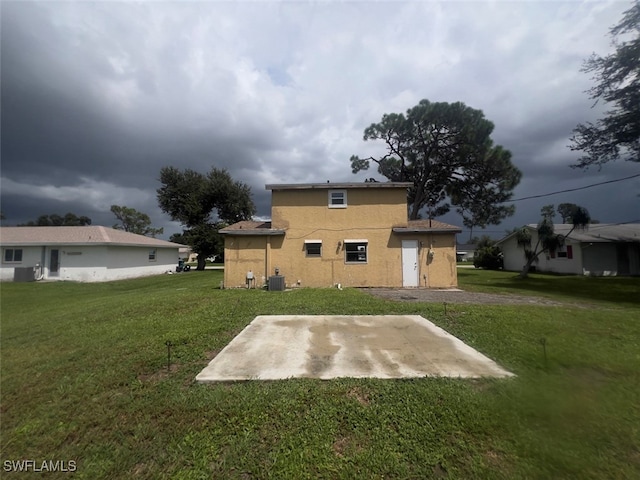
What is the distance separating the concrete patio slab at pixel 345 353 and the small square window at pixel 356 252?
667 centimetres

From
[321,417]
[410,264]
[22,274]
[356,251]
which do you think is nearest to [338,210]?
[356,251]

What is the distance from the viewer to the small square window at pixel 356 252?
1275 cm

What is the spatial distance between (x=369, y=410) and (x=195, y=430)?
169cm

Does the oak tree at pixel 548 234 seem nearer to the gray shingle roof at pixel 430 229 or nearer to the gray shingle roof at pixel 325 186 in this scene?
the gray shingle roof at pixel 430 229

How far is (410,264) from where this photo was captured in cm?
1259

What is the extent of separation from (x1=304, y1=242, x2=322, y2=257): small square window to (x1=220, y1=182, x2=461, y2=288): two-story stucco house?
47 millimetres

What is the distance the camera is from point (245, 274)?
1259cm

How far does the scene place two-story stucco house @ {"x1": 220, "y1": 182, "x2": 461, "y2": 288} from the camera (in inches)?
493

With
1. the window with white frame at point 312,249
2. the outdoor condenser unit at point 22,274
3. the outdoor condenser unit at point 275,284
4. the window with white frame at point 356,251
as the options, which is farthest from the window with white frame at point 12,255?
the window with white frame at point 356,251

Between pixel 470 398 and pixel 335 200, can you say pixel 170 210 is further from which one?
pixel 470 398

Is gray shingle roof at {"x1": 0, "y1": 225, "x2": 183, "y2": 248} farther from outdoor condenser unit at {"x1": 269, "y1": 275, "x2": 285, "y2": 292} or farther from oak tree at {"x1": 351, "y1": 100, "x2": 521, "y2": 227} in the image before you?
oak tree at {"x1": 351, "y1": 100, "x2": 521, "y2": 227}

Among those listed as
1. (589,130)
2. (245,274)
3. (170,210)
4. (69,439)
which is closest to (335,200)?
(245,274)

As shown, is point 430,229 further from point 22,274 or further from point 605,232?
point 22,274

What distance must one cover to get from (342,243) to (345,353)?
8.64m
